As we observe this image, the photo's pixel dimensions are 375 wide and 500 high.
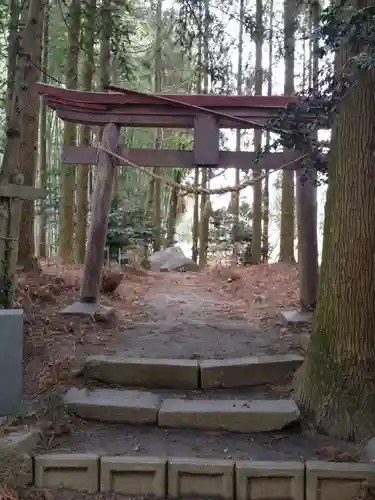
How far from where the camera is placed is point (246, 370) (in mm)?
4559

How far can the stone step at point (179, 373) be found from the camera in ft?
14.7

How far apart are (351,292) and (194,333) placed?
2357 millimetres

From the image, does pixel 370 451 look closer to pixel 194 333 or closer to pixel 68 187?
pixel 194 333

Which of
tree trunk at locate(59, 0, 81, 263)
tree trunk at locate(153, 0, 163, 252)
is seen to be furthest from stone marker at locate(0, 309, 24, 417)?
tree trunk at locate(153, 0, 163, 252)

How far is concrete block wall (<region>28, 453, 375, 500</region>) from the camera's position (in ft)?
10.6

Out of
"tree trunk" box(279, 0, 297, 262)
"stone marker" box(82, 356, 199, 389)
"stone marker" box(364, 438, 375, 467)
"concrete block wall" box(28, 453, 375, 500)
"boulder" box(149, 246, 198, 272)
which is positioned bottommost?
"concrete block wall" box(28, 453, 375, 500)

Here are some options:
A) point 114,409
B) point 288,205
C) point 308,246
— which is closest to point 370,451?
point 114,409

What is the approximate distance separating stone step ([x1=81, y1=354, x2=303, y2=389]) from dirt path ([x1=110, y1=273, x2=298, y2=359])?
388 millimetres

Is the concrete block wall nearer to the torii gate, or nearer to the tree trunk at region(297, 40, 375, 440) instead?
the tree trunk at region(297, 40, 375, 440)

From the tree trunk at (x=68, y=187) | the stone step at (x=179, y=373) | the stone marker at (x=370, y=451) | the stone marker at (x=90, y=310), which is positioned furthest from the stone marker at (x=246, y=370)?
the tree trunk at (x=68, y=187)

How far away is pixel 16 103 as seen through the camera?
15.5 feet

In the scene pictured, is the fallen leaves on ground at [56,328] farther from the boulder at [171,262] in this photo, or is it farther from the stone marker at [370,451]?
the boulder at [171,262]

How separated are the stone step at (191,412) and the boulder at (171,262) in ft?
33.3

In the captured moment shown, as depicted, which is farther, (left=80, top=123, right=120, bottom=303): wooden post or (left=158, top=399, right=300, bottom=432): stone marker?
(left=80, top=123, right=120, bottom=303): wooden post
